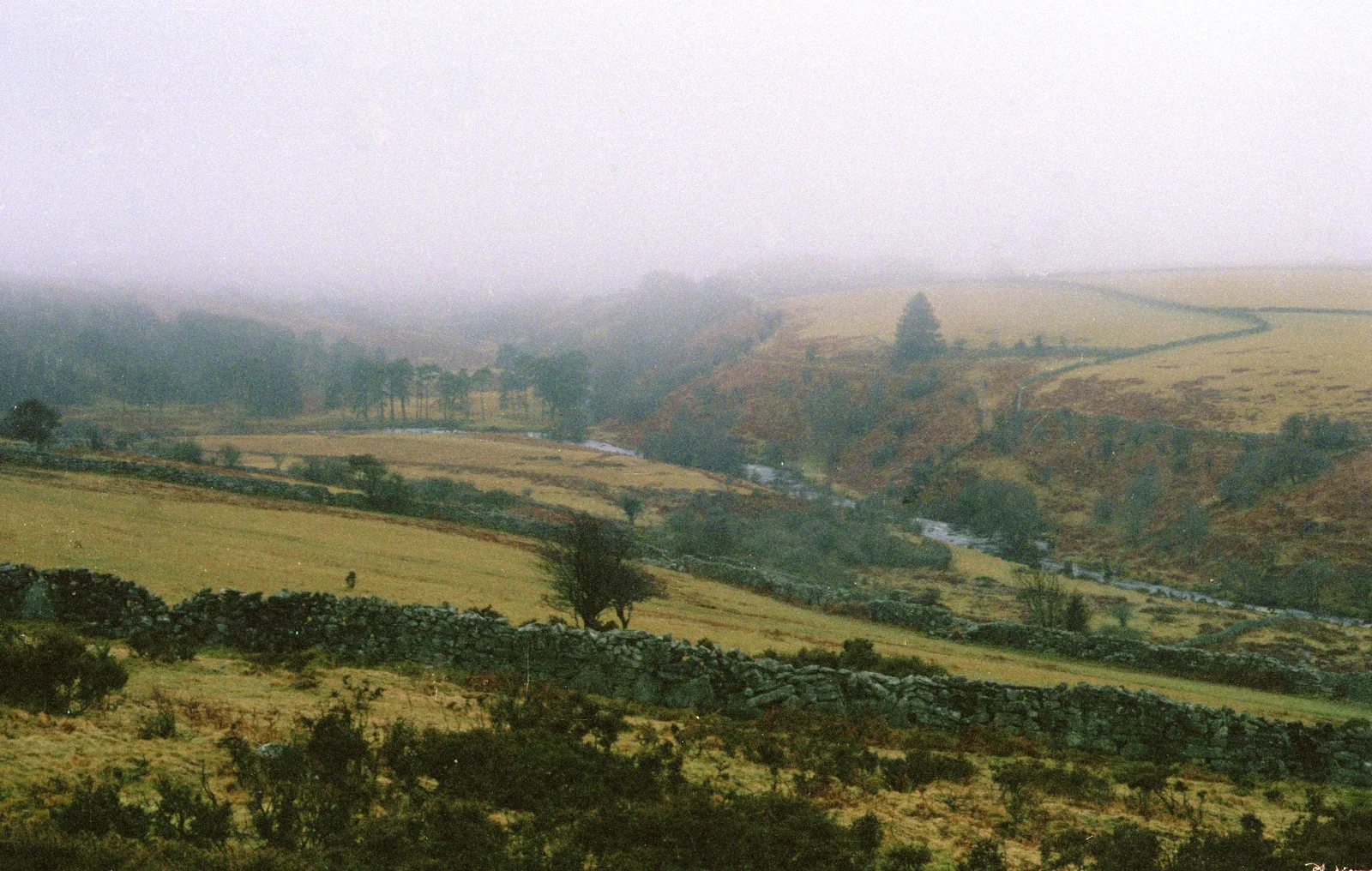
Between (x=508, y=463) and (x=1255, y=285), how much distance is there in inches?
4283

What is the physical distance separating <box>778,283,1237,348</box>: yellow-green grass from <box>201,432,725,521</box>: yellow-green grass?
1989 inches

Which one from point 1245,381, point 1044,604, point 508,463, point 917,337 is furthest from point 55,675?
point 917,337

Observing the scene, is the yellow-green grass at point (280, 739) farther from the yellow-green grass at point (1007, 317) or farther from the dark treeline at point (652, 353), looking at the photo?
the dark treeline at point (652, 353)

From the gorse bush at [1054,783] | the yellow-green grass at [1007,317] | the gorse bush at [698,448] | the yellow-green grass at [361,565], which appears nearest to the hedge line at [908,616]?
the yellow-green grass at [361,565]

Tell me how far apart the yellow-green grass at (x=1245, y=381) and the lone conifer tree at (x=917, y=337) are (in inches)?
855

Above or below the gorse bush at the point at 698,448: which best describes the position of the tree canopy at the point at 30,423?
above

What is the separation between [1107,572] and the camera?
178ft

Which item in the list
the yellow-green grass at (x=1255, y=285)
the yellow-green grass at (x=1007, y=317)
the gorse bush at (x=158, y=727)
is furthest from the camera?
the yellow-green grass at (x=1255, y=285)

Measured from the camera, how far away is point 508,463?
8106cm

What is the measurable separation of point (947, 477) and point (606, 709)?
6955 centimetres

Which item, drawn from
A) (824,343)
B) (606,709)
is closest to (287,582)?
(606,709)

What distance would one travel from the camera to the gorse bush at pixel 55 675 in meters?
10.6

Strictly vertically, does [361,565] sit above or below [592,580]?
below

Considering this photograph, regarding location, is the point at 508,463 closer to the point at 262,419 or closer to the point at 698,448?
the point at 698,448
